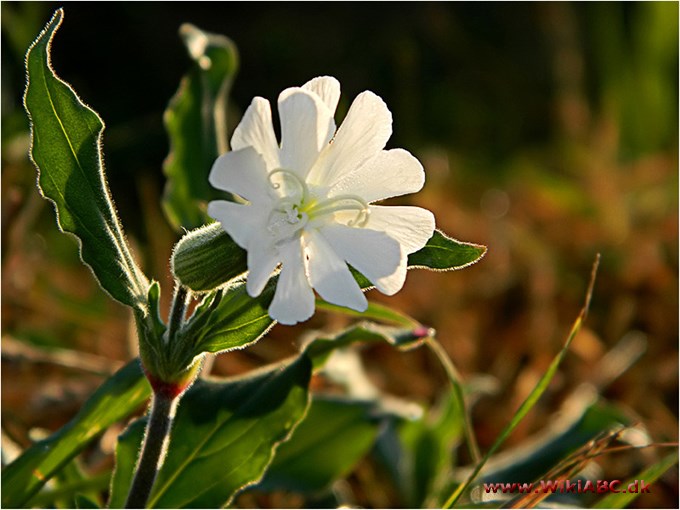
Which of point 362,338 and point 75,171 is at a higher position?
point 75,171

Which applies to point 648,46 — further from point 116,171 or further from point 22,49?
point 22,49

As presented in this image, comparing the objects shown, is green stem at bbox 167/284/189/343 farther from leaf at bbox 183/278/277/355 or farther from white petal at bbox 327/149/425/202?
white petal at bbox 327/149/425/202

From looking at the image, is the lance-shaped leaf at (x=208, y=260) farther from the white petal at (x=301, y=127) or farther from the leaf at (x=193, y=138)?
the leaf at (x=193, y=138)

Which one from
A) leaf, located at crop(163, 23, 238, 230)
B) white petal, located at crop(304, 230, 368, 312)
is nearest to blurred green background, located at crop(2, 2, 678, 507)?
leaf, located at crop(163, 23, 238, 230)

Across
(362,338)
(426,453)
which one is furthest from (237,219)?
(426,453)

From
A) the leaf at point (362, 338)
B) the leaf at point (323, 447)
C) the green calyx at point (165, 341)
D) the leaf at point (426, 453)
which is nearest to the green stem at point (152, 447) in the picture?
the green calyx at point (165, 341)

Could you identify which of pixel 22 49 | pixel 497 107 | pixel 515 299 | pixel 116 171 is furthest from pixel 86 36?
pixel 515 299

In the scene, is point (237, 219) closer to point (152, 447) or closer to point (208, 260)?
point (208, 260)
